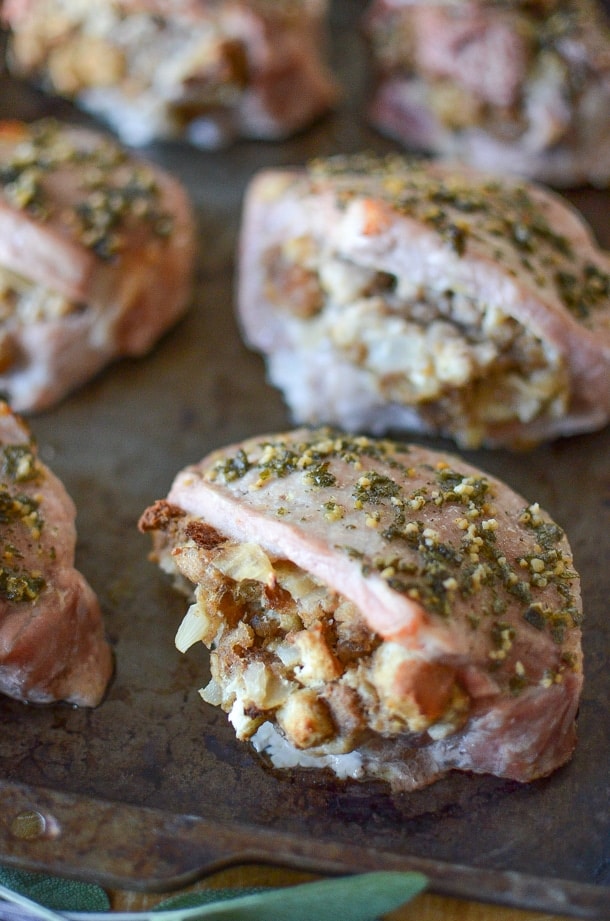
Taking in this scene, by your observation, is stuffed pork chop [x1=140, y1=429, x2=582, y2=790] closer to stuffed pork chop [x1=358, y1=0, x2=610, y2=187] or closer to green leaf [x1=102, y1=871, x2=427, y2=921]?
green leaf [x1=102, y1=871, x2=427, y2=921]

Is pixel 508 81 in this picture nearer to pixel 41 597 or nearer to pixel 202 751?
pixel 41 597

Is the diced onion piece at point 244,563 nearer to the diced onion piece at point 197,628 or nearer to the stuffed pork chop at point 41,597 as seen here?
the diced onion piece at point 197,628

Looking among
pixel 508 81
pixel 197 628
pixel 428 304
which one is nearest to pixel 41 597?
pixel 197 628

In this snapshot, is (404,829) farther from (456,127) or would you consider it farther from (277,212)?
(456,127)

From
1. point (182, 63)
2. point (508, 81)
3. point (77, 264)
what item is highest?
point (508, 81)

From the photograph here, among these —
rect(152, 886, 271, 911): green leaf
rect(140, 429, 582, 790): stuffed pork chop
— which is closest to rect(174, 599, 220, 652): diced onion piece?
rect(140, 429, 582, 790): stuffed pork chop

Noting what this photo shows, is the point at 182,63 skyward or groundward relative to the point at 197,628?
skyward
